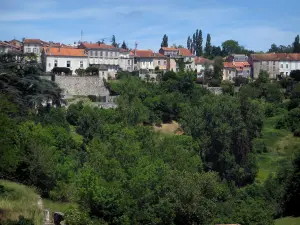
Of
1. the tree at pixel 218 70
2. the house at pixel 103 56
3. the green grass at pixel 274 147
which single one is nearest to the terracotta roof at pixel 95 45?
the house at pixel 103 56

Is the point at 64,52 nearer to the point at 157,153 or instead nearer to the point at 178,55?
the point at 178,55

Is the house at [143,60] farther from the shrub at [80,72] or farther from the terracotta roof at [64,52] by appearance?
the shrub at [80,72]

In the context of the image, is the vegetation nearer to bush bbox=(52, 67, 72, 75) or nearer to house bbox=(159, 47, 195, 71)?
bush bbox=(52, 67, 72, 75)

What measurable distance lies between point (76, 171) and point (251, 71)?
56752 millimetres

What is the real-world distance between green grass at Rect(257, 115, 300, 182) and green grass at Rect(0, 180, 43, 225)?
24520mm

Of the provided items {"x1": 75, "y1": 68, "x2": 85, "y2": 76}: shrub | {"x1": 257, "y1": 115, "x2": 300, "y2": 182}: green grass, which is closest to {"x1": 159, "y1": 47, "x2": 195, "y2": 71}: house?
{"x1": 75, "y1": 68, "x2": 85, "y2": 76}: shrub

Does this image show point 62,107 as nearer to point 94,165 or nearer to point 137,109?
point 137,109

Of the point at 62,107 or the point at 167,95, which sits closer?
the point at 62,107

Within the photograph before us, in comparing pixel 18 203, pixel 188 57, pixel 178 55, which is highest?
pixel 178 55

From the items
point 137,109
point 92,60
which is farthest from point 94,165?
point 92,60

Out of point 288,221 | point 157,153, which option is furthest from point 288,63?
point 157,153

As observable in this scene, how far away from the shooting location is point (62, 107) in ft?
160

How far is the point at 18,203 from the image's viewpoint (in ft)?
72.0

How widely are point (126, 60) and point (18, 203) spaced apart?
51.2m
